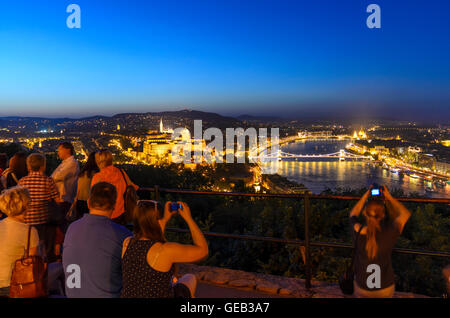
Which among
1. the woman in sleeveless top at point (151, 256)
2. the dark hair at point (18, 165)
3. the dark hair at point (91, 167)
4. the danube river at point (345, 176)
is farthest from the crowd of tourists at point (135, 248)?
the danube river at point (345, 176)

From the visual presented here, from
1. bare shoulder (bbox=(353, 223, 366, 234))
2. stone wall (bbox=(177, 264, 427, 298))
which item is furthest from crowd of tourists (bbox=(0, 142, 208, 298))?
stone wall (bbox=(177, 264, 427, 298))

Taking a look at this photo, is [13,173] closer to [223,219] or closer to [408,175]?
[223,219]

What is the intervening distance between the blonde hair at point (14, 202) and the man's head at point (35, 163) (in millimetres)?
1221

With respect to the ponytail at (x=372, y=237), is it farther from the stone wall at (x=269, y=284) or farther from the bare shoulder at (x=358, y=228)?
the stone wall at (x=269, y=284)

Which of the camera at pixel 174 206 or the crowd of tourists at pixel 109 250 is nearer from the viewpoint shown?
the crowd of tourists at pixel 109 250

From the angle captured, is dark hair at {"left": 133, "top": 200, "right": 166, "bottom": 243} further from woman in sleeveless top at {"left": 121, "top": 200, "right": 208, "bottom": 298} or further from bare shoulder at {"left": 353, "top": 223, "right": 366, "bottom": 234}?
bare shoulder at {"left": 353, "top": 223, "right": 366, "bottom": 234}

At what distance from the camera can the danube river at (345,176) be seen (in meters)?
31.2

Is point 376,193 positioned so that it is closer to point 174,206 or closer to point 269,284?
point 174,206

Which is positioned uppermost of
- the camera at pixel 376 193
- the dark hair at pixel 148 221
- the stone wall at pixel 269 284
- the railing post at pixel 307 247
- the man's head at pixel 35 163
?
the man's head at pixel 35 163

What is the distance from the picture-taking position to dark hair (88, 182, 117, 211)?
85.2 inches

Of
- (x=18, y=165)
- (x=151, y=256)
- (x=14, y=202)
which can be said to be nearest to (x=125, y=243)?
(x=151, y=256)

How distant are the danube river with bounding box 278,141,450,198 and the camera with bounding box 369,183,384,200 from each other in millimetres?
25270

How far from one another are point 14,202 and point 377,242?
2499 mm
